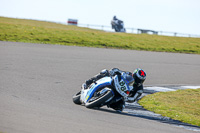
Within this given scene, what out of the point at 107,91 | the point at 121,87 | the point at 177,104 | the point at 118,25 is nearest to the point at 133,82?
the point at 121,87

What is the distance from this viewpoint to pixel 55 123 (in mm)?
5934

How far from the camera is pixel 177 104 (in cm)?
1045

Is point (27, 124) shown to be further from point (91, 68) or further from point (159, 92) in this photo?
point (91, 68)

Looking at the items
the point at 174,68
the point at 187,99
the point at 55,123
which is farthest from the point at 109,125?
the point at 174,68

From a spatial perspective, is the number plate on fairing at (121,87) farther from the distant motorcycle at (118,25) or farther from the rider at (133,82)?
the distant motorcycle at (118,25)

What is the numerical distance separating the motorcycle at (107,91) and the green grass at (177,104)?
149cm

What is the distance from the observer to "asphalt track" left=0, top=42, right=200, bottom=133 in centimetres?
608

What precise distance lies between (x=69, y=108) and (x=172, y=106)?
11.5 feet

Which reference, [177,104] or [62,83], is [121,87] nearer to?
[177,104]

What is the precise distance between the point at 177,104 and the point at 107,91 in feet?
11.3

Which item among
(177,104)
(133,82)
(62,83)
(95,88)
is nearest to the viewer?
(95,88)

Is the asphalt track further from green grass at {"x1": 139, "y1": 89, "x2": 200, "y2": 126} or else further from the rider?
green grass at {"x1": 139, "y1": 89, "x2": 200, "y2": 126}

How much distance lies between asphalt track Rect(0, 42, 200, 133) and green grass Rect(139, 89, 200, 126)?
3.89 ft

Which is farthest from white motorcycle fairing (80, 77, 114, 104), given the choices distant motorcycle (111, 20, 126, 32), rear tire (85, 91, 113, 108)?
distant motorcycle (111, 20, 126, 32)
